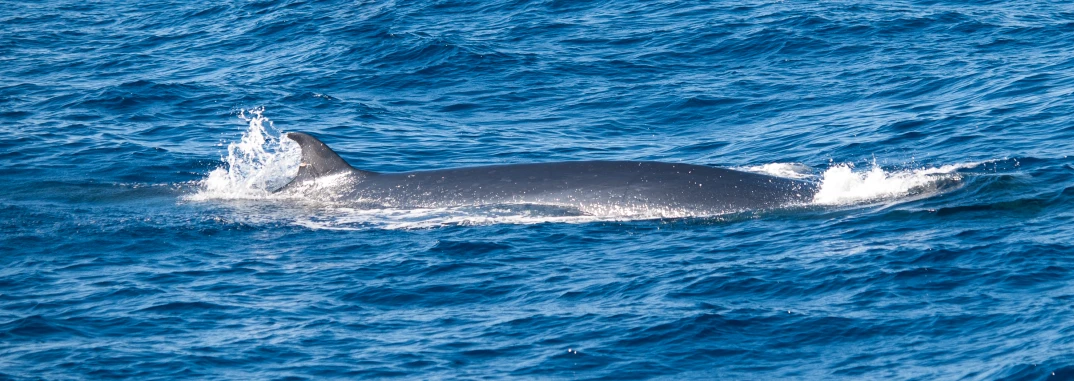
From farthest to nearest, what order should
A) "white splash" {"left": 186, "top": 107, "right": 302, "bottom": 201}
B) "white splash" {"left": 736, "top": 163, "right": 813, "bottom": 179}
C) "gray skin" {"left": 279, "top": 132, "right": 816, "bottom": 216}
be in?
"white splash" {"left": 186, "top": 107, "right": 302, "bottom": 201} < "white splash" {"left": 736, "top": 163, "right": 813, "bottom": 179} < "gray skin" {"left": 279, "top": 132, "right": 816, "bottom": 216}

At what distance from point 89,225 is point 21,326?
503 centimetres

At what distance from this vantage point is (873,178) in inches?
747

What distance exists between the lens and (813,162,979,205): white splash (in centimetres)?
1802

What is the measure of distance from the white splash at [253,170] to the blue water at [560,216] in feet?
0.27

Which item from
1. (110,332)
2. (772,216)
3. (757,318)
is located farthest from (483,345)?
(772,216)

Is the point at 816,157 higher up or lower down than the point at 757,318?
lower down

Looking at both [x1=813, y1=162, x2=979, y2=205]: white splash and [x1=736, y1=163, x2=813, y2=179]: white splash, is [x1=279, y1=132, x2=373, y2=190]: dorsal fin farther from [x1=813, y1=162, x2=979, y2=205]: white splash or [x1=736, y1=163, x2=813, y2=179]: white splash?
[x1=813, y1=162, x2=979, y2=205]: white splash

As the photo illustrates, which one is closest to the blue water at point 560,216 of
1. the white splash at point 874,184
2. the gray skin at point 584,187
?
the white splash at point 874,184

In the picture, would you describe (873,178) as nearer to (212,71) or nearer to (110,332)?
(110,332)

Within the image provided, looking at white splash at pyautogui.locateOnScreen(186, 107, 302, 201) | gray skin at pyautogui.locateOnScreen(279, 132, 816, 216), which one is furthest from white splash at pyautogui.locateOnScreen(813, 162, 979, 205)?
white splash at pyautogui.locateOnScreen(186, 107, 302, 201)

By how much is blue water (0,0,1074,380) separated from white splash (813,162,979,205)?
7cm

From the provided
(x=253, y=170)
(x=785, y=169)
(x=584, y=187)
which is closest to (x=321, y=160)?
(x=253, y=170)

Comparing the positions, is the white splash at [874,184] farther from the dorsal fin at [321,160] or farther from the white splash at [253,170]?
the white splash at [253,170]

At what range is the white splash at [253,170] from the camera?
21.0 m
